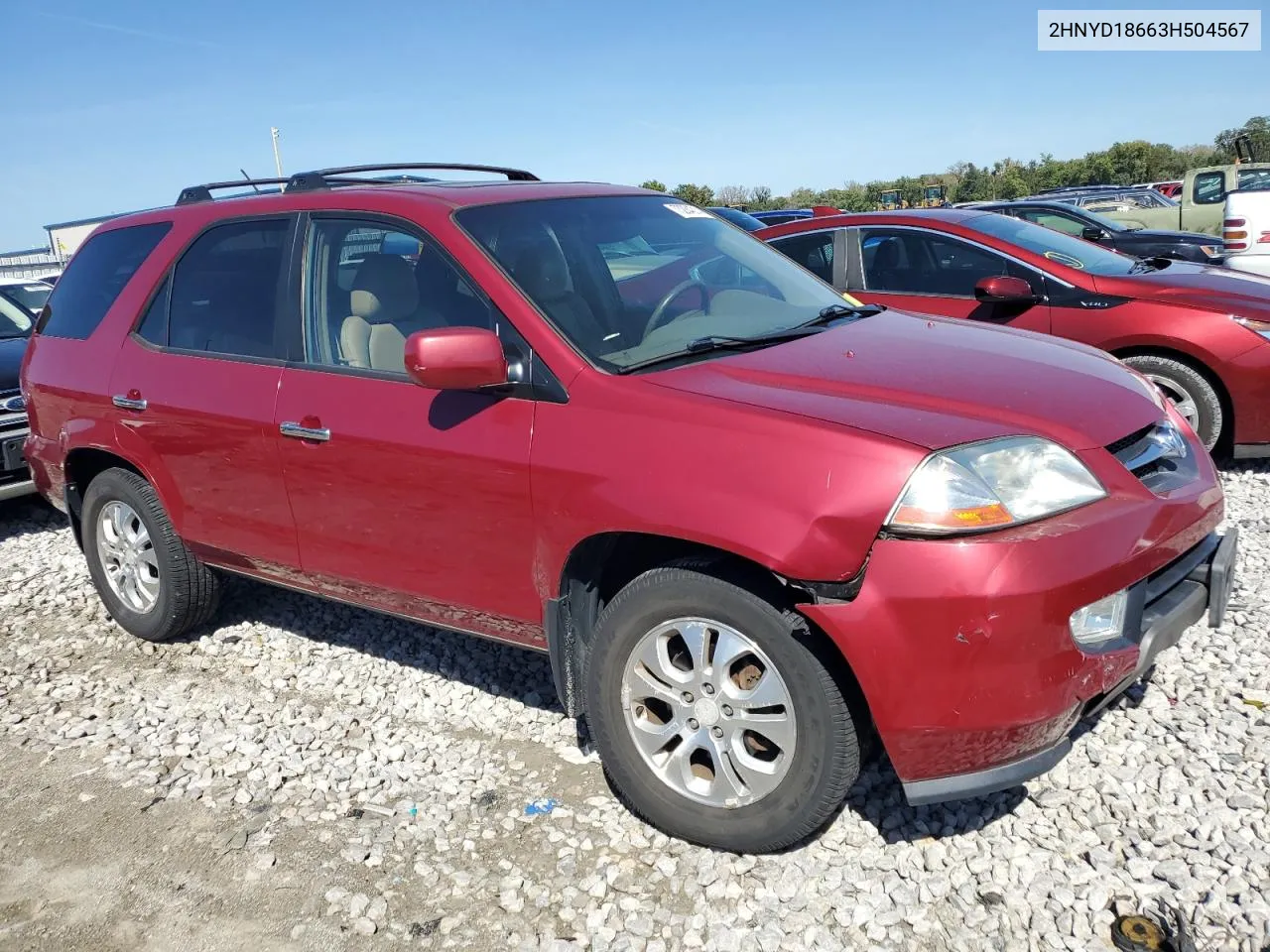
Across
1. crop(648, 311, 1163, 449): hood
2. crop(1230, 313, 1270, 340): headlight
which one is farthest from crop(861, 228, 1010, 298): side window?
crop(648, 311, 1163, 449): hood

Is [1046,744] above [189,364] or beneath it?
beneath

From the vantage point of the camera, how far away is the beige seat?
3527 mm

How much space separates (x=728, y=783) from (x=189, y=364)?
2.63 m

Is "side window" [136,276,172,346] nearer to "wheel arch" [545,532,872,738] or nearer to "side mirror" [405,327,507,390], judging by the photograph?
"side mirror" [405,327,507,390]

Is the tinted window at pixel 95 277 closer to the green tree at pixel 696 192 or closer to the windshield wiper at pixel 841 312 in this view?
the windshield wiper at pixel 841 312

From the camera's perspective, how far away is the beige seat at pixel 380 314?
3527 mm

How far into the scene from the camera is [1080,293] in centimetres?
639

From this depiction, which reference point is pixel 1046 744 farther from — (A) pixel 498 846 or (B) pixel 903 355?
(A) pixel 498 846

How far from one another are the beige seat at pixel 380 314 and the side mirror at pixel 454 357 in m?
0.52

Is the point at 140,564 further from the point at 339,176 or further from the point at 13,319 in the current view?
the point at 13,319

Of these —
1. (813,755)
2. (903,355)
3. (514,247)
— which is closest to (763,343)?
(903,355)

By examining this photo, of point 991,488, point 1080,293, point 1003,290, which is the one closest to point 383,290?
point 991,488

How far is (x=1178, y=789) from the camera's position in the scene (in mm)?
3096

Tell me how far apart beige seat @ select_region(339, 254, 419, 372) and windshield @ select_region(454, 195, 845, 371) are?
0.31 metres
